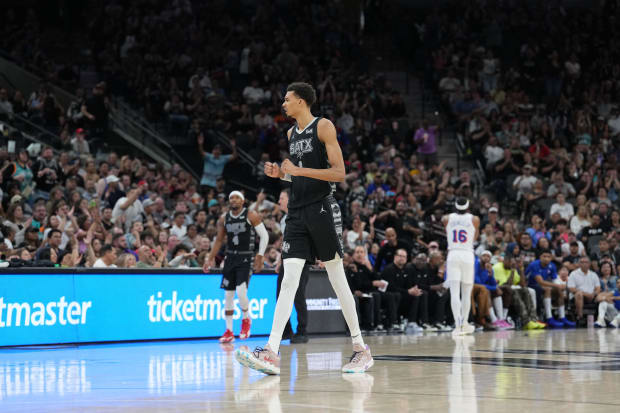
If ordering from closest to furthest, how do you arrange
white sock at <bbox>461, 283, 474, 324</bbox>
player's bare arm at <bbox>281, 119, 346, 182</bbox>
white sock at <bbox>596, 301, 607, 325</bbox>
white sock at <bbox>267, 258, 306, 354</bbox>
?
player's bare arm at <bbox>281, 119, 346, 182</bbox>
white sock at <bbox>267, 258, 306, 354</bbox>
white sock at <bbox>461, 283, 474, 324</bbox>
white sock at <bbox>596, 301, 607, 325</bbox>

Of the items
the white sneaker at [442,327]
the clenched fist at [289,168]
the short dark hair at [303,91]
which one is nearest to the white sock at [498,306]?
the white sneaker at [442,327]

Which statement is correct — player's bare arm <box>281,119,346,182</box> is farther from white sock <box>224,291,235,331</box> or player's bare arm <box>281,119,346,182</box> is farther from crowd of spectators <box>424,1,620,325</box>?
crowd of spectators <box>424,1,620,325</box>

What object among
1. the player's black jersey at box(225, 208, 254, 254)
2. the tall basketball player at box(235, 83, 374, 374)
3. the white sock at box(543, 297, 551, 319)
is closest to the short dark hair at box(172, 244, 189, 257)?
the player's black jersey at box(225, 208, 254, 254)

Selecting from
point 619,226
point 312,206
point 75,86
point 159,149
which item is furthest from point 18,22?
point 312,206

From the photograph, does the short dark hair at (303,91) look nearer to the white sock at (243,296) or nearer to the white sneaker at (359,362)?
the white sneaker at (359,362)

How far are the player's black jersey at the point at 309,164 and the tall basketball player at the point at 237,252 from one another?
17.2ft

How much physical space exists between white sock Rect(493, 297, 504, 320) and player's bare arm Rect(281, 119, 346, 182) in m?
11.8

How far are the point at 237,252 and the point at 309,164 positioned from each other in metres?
5.50

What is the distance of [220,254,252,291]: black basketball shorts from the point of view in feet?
44.4

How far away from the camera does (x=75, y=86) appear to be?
23.9 meters

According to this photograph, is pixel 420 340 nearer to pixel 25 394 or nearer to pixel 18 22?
pixel 25 394

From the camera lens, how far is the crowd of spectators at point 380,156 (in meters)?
17.5

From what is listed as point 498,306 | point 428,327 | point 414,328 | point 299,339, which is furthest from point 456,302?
point 498,306

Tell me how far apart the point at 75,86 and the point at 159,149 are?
274cm
